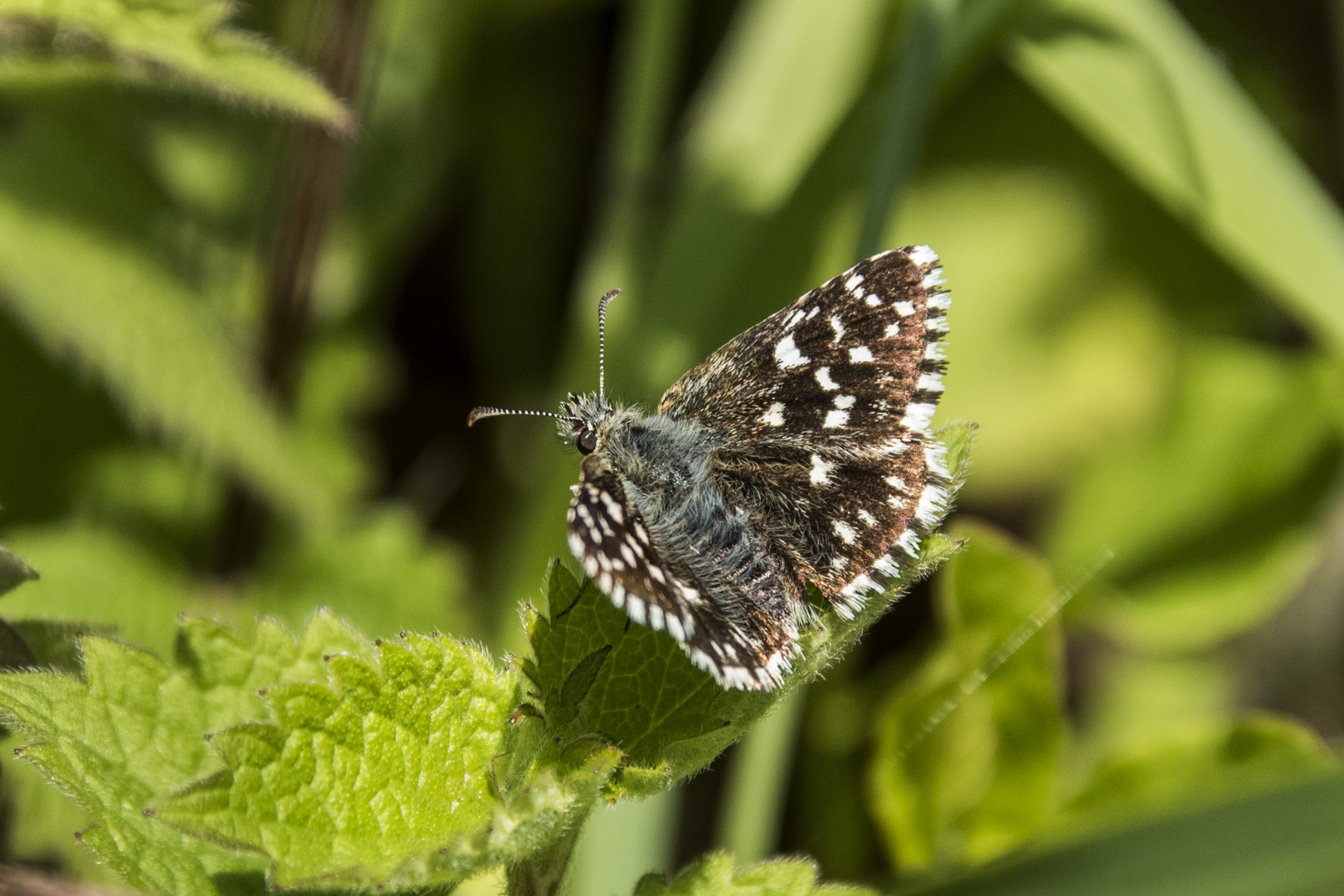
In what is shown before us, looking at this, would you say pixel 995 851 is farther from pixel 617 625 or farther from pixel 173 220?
pixel 173 220

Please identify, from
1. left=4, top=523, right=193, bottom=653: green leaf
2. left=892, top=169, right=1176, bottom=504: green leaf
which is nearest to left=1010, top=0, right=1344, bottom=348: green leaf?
left=892, top=169, right=1176, bottom=504: green leaf

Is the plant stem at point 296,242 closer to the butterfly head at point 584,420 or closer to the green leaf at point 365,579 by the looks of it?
the green leaf at point 365,579

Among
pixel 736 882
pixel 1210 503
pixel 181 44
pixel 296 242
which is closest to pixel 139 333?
pixel 296 242

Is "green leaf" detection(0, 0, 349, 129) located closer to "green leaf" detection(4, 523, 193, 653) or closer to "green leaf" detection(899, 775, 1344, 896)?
"green leaf" detection(4, 523, 193, 653)

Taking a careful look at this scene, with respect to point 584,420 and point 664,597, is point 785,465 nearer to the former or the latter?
point 584,420

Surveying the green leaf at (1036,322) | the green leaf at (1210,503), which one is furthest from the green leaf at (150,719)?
the green leaf at (1036,322)

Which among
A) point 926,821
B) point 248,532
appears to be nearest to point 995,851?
point 926,821

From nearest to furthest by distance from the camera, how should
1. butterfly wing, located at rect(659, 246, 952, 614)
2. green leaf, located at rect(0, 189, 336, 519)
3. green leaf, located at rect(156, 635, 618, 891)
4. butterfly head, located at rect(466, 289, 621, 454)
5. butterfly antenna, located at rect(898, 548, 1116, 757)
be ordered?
green leaf, located at rect(156, 635, 618, 891), butterfly wing, located at rect(659, 246, 952, 614), butterfly head, located at rect(466, 289, 621, 454), butterfly antenna, located at rect(898, 548, 1116, 757), green leaf, located at rect(0, 189, 336, 519)
